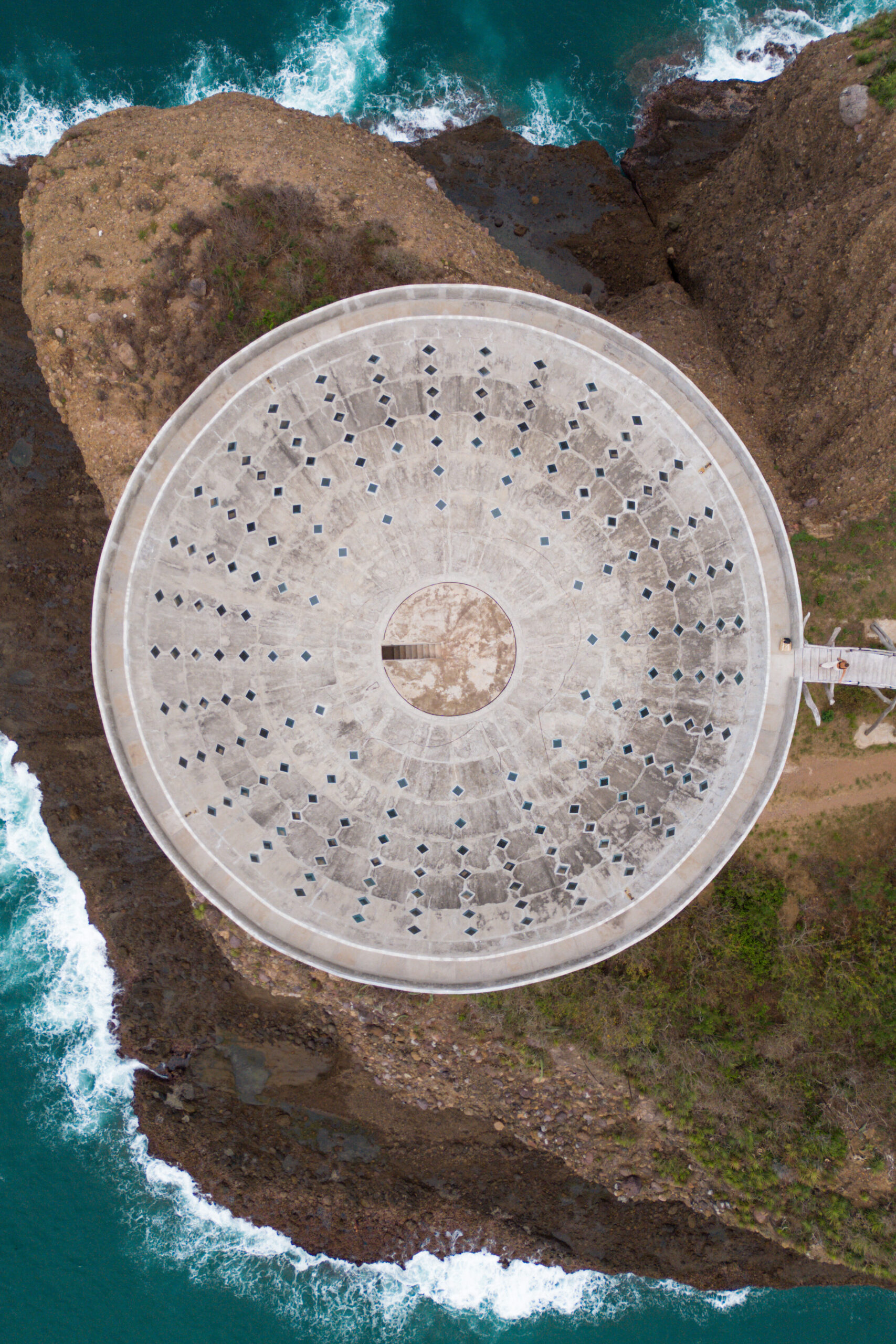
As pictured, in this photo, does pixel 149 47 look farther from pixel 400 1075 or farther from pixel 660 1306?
pixel 660 1306

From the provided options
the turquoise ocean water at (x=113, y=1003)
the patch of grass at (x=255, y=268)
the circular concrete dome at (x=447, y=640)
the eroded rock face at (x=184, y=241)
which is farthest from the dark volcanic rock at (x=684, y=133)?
the circular concrete dome at (x=447, y=640)

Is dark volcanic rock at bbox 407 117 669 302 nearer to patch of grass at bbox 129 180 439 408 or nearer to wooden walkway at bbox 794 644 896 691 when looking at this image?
patch of grass at bbox 129 180 439 408

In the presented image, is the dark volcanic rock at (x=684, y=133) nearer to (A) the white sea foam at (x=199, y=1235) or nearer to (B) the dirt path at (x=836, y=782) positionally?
(B) the dirt path at (x=836, y=782)

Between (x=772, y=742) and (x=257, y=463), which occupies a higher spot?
(x=257, y=463)

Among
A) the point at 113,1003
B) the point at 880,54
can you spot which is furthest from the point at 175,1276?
the point at 880,54

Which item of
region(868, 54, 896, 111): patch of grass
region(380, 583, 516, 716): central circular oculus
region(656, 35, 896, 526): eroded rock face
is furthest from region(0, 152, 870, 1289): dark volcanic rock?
region(380, 583, 516, 716): central circular oculus

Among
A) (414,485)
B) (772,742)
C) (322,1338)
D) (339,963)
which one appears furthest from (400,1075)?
(414,485)
